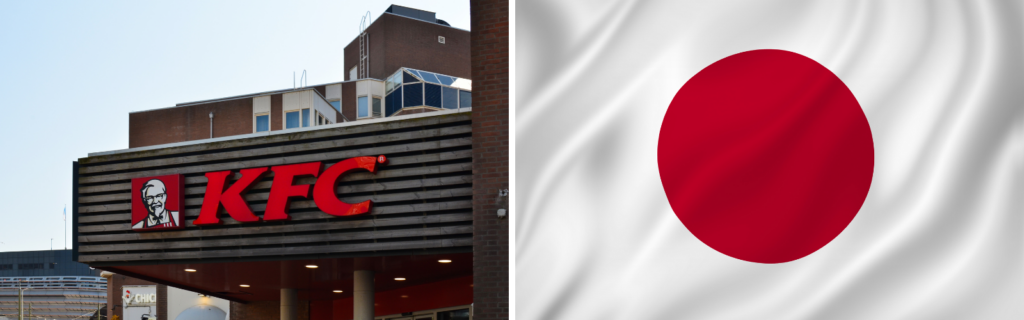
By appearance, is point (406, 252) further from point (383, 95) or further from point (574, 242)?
point (383, 95)

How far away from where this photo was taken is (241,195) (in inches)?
625

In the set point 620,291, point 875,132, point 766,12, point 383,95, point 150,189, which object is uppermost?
point 383,95

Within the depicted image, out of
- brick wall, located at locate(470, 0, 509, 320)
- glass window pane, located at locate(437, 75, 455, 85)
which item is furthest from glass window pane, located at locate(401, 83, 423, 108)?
brick wall, located at locate(470, 0, 509, 320)

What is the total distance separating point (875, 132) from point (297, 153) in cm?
1470

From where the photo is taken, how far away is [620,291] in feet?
Result: 5.74

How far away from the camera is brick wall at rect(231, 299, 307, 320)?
30859 millimetres

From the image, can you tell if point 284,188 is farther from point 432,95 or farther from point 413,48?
point 413,48

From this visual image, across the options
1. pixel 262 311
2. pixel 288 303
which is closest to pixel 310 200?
pixel 288 303

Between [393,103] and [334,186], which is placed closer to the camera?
[334,186]

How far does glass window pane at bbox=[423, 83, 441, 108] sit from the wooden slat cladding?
25.8 meters

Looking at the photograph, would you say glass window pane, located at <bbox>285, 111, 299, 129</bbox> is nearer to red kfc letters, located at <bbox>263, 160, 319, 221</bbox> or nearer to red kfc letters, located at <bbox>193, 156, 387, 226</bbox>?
red kfc letters, located at <bbox>193, 156, 387, 226</bbox>

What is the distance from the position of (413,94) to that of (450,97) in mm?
2790

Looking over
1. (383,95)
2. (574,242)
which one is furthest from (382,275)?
(383,95)

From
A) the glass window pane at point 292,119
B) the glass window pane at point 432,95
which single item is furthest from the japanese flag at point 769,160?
the glass window pane at point 432,95
